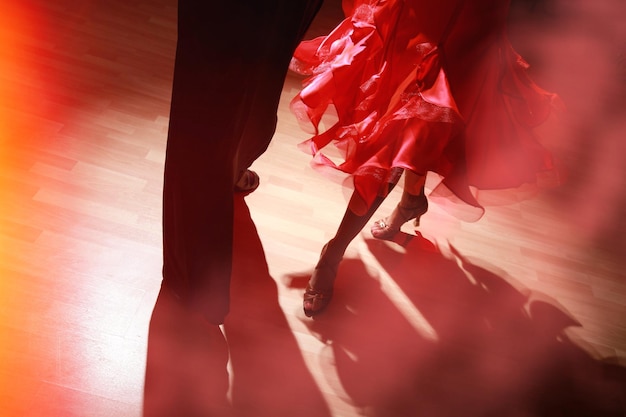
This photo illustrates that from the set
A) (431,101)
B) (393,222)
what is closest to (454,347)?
(393,222)

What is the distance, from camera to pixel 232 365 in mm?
1374

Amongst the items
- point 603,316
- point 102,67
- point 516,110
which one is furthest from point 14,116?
point 603,316

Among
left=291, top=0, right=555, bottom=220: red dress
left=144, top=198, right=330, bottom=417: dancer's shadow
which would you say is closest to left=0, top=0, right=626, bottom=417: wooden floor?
left=144, top=198, right=330, bottom=417: dancer's shadow

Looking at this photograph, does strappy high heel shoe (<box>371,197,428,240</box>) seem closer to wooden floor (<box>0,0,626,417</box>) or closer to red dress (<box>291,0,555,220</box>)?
wooden floor (<box>0,0,626,417</box>)

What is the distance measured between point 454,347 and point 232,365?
0.73 metres

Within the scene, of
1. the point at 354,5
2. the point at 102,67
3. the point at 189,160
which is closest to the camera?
the point at 189,160

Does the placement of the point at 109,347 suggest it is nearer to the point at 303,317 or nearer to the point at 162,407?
the point at 162,407

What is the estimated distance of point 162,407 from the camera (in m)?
1.26

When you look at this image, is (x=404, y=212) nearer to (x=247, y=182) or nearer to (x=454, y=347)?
(x=454, y=347)

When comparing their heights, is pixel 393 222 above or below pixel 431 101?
below

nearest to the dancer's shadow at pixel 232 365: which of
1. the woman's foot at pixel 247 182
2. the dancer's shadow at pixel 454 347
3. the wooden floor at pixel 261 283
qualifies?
the wooden floor at pixel 261 283

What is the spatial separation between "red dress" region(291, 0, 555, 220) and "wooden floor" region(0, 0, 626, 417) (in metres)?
0.16

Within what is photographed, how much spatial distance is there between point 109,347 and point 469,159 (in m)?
1.11

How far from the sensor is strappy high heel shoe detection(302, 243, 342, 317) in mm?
1515
